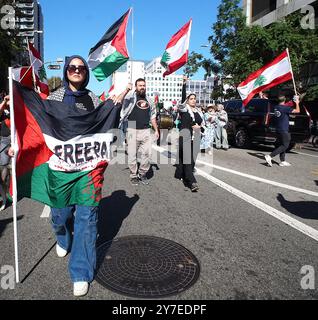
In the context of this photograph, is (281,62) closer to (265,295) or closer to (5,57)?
(265,295)

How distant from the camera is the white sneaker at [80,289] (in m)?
2.92

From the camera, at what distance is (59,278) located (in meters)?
3.19

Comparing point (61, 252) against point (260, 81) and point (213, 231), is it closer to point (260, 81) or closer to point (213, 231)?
point (213, 231)

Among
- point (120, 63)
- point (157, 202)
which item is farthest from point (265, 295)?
point (120, 63)

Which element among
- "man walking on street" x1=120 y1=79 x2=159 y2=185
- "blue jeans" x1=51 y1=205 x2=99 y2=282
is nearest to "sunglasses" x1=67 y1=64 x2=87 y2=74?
"blue jeans" x1=51 y1=205 x2=99 y2=282

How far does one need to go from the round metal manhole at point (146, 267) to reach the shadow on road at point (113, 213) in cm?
27

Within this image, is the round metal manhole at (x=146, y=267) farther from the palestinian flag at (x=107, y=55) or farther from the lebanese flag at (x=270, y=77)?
the lebanese flag at (x=270, y=77)

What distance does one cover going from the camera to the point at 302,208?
5.64 m

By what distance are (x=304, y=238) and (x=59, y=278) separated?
305 cm

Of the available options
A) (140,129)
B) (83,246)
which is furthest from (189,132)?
(83,246)

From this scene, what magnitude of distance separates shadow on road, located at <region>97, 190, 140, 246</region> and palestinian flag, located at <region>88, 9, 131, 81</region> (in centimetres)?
209

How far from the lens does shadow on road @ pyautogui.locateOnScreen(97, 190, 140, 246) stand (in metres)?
4.32

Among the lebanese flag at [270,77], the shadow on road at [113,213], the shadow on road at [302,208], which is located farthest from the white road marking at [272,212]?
the lebanese flag at [270,77]

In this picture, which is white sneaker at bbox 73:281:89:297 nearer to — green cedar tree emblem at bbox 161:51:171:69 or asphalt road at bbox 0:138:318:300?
asphalt road at bbox 0:138:318:300
